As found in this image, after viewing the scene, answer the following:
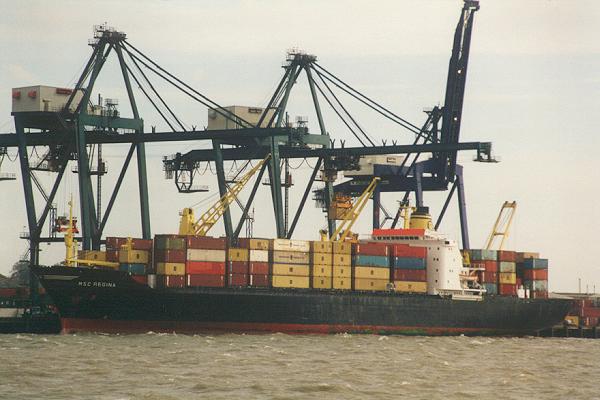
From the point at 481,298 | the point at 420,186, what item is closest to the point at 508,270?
the point at 481,298

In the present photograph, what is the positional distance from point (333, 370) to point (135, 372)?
28.0ft

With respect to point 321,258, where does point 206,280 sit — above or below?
below

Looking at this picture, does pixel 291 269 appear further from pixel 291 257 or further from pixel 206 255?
pixel 206 255

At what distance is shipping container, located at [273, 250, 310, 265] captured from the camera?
239 feet

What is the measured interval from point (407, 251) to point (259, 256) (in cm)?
1128

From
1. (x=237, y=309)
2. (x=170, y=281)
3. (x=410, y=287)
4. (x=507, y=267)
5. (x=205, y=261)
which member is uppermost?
(x=507, y=267)

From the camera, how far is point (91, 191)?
85125 millimetres

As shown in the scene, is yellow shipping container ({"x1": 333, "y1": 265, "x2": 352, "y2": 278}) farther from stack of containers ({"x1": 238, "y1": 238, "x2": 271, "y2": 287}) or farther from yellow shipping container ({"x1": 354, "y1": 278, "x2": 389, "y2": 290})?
stack of containers ({"x1": 238, "y1": 238, "x2": 271, "y2": 287})

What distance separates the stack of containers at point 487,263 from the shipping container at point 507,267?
33 cm

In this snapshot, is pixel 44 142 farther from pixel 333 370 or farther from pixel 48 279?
pixel 333 370

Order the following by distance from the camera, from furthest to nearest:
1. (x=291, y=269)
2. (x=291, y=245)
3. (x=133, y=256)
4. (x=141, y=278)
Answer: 1. (x=291, y=245)
2. (x=291, y=269)
3. (x=133, y=256)
4. (x=141, y=278)

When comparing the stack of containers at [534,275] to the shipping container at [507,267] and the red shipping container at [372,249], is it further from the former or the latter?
the red shipping container at [372,249]

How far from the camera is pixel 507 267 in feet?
277

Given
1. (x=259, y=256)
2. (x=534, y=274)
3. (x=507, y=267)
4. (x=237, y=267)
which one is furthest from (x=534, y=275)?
(x=237, y=267)
